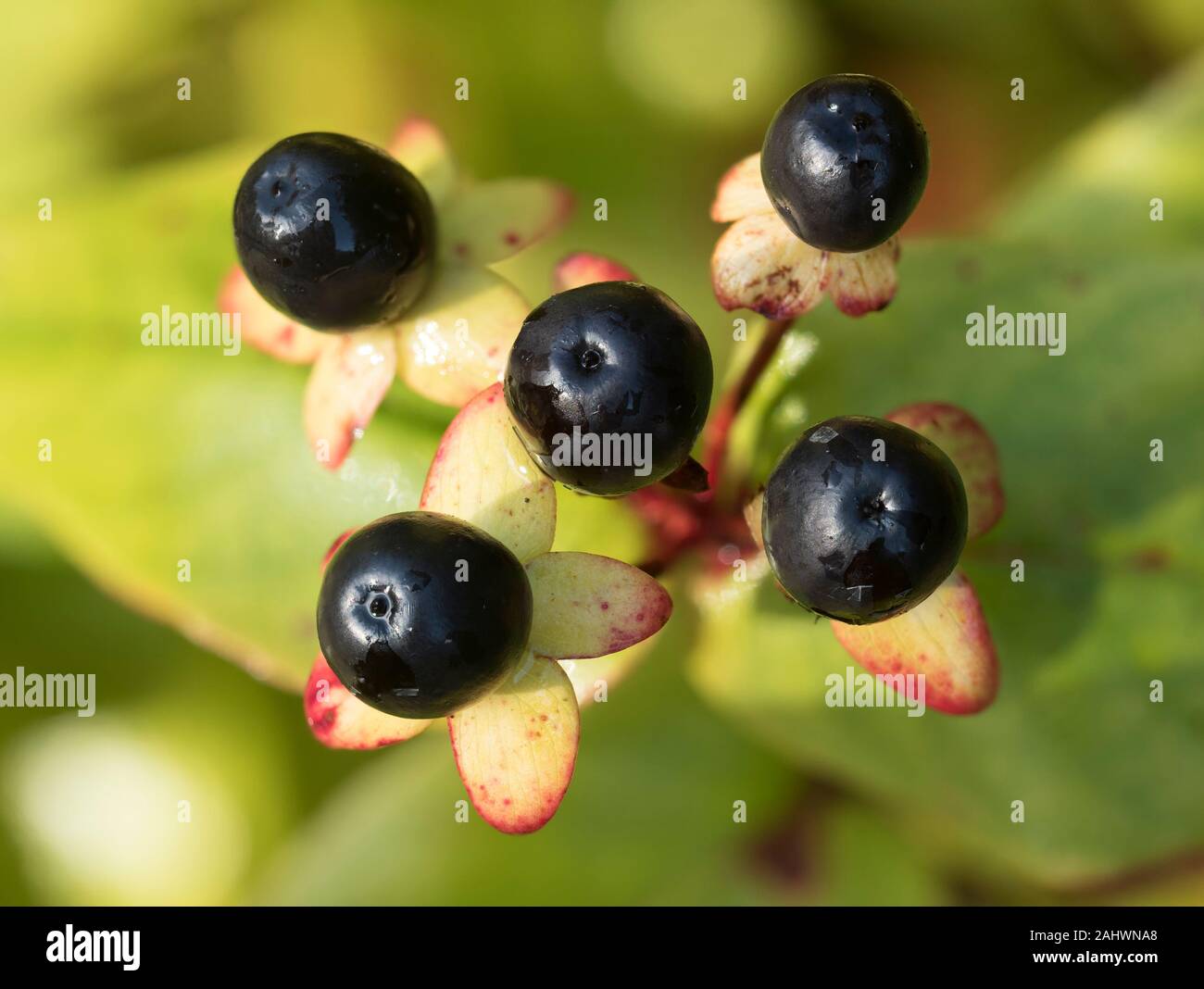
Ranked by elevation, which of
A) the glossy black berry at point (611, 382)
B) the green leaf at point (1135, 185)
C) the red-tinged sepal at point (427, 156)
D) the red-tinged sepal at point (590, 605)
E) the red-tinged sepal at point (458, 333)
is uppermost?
the green leaf at point (1135, 185)

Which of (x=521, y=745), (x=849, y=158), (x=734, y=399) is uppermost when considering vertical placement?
(x=849, y=158)

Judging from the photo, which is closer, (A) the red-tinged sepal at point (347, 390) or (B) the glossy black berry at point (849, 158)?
(B) the glossy black berry at point (849, 158)

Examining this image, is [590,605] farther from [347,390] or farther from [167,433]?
[167,433]

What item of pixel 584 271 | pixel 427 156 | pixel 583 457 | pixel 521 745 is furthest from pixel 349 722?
pixel 427 156

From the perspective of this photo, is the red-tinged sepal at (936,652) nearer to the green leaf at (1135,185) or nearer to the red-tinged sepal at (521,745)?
the red-tinged sepal at (521,745)

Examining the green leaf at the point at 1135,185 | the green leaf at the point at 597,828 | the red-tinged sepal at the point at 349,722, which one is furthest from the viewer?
the green leaf at the point at 1135,185

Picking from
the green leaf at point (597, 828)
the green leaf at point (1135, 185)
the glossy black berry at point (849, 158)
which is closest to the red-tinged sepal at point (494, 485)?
the glossy black berry at point (849, 158)

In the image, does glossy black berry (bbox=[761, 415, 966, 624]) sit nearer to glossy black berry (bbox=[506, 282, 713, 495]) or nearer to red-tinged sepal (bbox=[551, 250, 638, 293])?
glossy black berry (bbox=[506, 282, 713, 495])
